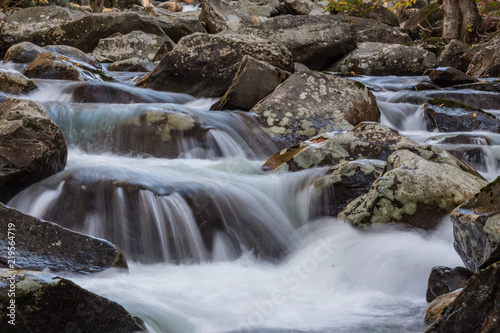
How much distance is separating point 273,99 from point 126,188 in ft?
11.1

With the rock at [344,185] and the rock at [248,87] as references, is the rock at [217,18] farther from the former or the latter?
the rock at [344,185]

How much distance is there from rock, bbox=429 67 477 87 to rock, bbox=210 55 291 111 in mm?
4568

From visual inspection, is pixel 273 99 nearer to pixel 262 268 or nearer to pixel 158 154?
pixel 158 154

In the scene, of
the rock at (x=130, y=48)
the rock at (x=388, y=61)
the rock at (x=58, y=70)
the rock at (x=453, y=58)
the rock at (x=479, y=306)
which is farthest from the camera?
the rock at (x=130, y=48)

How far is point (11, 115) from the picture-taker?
16.0 feet

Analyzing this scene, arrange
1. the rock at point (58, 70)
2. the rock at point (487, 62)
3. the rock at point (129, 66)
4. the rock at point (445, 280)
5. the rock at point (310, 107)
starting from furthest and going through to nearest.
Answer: the rock at point (487, 62) → the rock at point (129, 66) → the rock at point (58, 70) → the rock at point (310, 107) → the rock at point (445, 280)

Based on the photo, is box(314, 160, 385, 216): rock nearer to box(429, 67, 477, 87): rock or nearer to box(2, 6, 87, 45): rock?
box(429, 67, 477, 87): rock

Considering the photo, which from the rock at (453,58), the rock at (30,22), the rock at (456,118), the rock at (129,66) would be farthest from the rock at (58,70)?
the rock at (453,58)

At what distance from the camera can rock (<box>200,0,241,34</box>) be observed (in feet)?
61.4

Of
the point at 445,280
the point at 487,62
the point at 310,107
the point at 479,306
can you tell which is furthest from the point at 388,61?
the point at 479,306

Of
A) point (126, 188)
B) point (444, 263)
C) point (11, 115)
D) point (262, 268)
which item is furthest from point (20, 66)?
point (444, 263)

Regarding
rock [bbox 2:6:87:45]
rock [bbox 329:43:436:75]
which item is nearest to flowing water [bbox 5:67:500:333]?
rock [bbox 329:43:436:75]

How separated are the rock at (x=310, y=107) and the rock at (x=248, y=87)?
322 millimetres

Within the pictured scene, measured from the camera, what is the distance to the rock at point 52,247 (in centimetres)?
329
